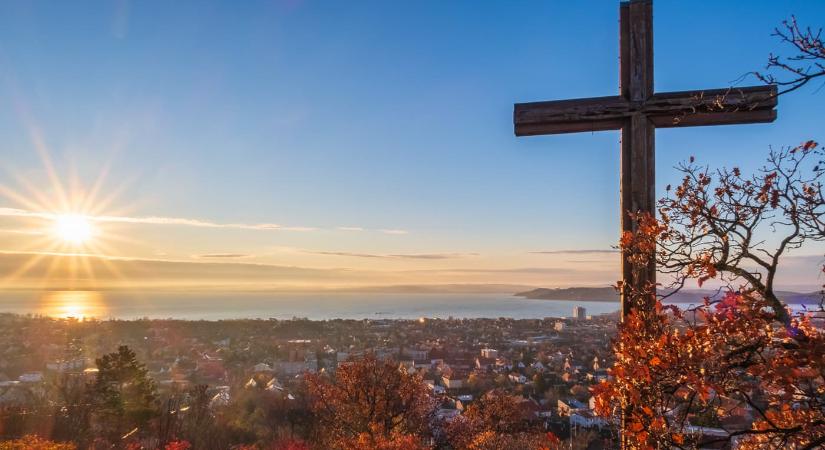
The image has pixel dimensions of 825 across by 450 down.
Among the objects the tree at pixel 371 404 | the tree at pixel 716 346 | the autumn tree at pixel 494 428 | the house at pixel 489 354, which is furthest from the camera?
the house at pixel 489 354

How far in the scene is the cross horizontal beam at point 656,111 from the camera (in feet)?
6.86

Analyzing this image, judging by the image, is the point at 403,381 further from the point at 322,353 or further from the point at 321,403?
the point at 322,353

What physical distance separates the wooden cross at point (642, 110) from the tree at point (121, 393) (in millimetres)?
18180

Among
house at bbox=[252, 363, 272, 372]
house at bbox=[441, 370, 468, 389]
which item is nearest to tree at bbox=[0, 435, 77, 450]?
house at bbox=[441, 370, 468, 389]

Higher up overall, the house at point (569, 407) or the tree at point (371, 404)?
the tree at point (371, 404)

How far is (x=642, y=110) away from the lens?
2225mm

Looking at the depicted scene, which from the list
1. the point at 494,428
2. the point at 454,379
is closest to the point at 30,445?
the point at 494,428

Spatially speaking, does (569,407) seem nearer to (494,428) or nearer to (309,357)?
(494,428)

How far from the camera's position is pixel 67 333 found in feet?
170

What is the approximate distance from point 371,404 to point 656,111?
54.8 feet

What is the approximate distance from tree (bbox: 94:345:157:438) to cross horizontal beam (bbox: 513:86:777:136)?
1790cm

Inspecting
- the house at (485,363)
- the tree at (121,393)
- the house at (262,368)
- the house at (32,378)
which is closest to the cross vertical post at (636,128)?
the tree at (121,393)

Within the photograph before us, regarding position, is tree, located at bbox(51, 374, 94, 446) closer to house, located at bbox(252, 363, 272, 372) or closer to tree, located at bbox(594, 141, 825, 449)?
A: house, located at bbox(252, 363, 272, 372)

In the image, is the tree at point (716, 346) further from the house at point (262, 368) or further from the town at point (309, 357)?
the house at point (262, 368)
